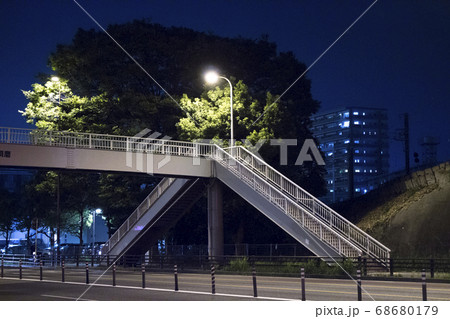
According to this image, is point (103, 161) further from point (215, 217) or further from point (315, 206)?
point (315, 206)

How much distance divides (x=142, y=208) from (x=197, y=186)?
4.90m

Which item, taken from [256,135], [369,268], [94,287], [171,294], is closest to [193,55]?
[256,135]

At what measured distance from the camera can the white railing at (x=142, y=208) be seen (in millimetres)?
47956

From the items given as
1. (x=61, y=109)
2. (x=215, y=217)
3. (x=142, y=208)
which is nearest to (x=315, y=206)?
(x=215, y=217)

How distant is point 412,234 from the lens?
45344mm

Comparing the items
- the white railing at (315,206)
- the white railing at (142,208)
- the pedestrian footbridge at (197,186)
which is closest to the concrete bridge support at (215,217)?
the pedestrian footbridge at (197,186)

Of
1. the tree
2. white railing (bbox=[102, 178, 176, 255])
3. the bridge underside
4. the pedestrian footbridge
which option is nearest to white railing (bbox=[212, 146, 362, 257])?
the pedestrian footbridge

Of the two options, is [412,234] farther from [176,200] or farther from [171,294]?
[171,294]

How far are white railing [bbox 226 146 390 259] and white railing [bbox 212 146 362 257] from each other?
597 mm

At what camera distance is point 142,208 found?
49.7 meters

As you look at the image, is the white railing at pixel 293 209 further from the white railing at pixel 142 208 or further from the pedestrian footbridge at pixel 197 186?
the white railing at pixel 142 208

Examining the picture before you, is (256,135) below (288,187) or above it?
above
